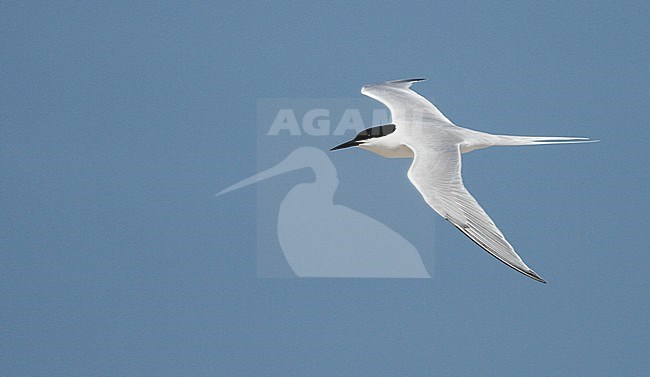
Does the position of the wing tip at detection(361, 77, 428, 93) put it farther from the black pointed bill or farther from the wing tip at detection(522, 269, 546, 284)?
the wing tip at detection(522, 269, 546, 284)

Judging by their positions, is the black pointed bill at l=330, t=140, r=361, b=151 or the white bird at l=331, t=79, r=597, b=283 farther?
the black pointed bill at l=330, t=140, r=361, b=151

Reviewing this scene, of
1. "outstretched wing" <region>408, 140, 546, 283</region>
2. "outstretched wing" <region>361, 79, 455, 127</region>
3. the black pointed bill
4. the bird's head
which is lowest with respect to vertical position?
"outstretched wing" <region>408, 140, 546, 283</region>

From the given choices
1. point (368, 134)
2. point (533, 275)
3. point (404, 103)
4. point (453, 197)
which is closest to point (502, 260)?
point (533, 275)

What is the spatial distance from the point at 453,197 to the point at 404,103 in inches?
65.5

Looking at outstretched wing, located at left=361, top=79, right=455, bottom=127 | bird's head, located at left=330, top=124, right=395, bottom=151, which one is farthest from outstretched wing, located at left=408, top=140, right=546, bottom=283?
outstretched wing, located at left=361, top=79, right=455, bottom=127

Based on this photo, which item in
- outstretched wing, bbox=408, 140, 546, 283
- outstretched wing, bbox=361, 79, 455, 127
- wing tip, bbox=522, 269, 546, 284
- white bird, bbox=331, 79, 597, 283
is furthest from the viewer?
outstretched wing, bbox=361, 79, 455, 127

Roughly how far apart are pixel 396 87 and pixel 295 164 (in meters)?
0.98

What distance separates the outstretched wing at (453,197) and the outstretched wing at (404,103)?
0.62m

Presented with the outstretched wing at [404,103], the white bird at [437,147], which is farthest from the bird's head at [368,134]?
the outstretched wing at [404,103]

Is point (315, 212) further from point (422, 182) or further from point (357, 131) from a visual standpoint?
point (422, 182)

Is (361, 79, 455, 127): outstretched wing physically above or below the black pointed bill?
above

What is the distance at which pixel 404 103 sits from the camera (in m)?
6.25

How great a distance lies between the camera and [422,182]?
4.84 meters

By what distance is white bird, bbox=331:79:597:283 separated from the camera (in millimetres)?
4379
